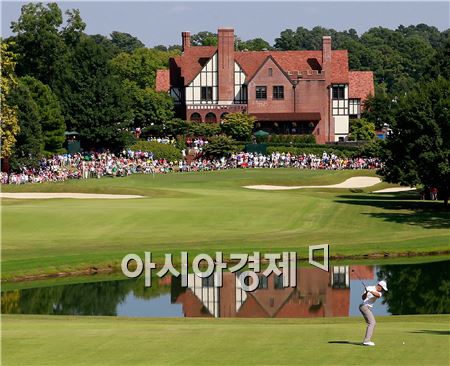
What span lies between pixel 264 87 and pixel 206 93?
7.01 metres

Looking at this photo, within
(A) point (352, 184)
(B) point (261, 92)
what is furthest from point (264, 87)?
(A) point (352, 184)

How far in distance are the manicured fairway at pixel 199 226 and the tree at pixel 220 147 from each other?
38.0m

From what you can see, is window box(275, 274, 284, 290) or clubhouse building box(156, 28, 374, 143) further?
clubhouse building box(156, 28, 374, 143)

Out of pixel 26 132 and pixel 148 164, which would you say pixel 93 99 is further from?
pixel 26 132

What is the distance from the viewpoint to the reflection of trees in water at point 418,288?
139 ft

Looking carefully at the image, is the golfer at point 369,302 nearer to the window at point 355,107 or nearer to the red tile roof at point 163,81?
the red tile roof at point 163,81

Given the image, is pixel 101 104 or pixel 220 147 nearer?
pixel 220 147

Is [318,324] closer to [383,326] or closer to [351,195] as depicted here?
[383,326]

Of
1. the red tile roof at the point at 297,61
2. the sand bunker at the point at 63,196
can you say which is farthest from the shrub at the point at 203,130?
the sand bunker at the point at 63,196

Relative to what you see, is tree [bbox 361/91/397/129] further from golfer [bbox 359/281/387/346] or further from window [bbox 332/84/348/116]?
golfer [bbox 359/281/387/346]

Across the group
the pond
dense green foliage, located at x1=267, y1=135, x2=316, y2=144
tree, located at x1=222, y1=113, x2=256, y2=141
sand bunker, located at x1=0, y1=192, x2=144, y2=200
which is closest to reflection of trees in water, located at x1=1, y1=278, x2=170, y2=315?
the pond

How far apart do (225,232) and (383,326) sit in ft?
89.5

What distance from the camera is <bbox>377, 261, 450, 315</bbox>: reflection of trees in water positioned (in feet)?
139

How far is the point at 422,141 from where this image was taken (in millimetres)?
69750
